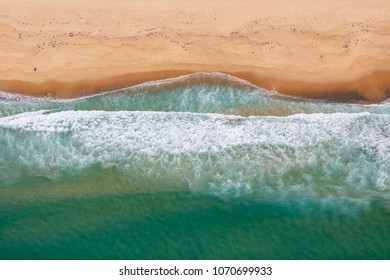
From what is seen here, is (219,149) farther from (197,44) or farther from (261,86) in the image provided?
(197,44)

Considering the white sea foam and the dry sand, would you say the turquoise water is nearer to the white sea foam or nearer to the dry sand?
the white sea foam

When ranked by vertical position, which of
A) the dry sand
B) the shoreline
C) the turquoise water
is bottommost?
the turquoise water

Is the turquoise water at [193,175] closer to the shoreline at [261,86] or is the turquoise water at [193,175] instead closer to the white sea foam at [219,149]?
the white sea foam at [219,149]

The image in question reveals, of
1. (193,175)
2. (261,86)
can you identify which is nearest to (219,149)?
(193,175)

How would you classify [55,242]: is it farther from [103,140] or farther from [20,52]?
[20,52]

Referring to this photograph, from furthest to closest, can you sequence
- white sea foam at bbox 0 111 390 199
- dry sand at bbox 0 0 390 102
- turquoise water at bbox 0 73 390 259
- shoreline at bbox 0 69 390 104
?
1. dry sand at bbox 0 0 390 102
2. shoreline at bbox 0 69 390 104
3. white sea foam at bbox 0 111 390 199
4. turquoise water at bbox 0 73 390 259

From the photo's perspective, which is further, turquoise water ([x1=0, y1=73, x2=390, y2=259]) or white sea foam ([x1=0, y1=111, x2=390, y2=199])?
white sea foam ([x1=0, y1=111, x2=390, y2=199])

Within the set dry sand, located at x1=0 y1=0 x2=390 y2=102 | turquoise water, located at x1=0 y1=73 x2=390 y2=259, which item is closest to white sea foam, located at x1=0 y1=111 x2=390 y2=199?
turquoise water, located at x1=0 y1=73 x2=390 y2=259

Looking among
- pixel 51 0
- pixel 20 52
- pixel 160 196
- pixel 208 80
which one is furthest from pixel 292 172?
pixel 51 0
